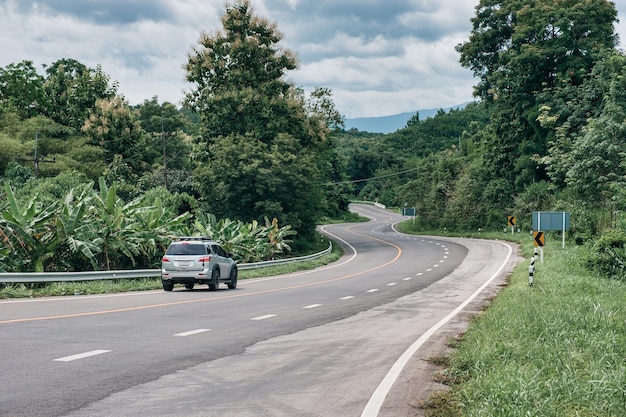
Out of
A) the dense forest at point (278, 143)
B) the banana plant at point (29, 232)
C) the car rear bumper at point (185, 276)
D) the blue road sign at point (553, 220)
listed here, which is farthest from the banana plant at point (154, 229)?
the blue road sign at point (553, 220)

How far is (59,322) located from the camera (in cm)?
1202

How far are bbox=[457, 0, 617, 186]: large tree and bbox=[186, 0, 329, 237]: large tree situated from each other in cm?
1904

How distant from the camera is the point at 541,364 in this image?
7.85 metres

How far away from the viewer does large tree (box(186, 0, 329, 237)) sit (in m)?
49.5

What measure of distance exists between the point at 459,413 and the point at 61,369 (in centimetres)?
455

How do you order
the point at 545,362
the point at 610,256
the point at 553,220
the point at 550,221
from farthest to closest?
the point at 553,220 < the point at 550,221 < the point at 610,256 < the point at 545,362

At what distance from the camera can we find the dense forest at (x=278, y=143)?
133 ft

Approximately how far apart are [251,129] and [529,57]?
82.8ft

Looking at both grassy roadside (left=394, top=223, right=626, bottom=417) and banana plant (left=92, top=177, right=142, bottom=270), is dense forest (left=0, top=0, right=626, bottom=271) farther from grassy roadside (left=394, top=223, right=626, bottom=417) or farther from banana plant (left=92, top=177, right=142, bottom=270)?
grassy roadside (left=394, top=223, right=626, bottom=417)

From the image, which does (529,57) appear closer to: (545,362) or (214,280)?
(214,280)

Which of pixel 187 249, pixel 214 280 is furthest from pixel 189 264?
pixel 214 280

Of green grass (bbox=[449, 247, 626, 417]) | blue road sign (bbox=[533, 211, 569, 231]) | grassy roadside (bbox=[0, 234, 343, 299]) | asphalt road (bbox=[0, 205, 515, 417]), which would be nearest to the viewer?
green grass (bbox=[449, 247, 626, 417])

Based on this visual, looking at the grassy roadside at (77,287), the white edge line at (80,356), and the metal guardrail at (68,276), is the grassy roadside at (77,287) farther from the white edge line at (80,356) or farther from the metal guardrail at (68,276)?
the white edge line at (80,356)

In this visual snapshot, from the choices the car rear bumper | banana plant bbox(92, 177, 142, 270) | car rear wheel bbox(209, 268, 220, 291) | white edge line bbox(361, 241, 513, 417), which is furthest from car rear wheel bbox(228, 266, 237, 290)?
white edge line bbox(361, 241, 513, 417)
